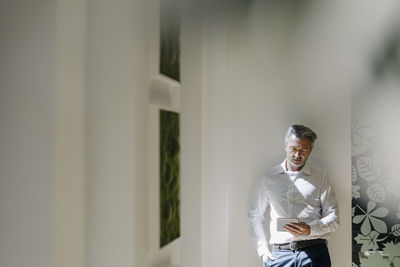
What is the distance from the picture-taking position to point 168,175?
69 mm

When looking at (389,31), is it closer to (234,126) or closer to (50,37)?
(50,37)

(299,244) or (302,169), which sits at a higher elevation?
(302,169)

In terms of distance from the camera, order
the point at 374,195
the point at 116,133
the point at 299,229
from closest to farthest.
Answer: the point at 116,133
the point at 299,229
the point at 374,195

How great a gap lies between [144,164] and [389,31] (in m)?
0.10

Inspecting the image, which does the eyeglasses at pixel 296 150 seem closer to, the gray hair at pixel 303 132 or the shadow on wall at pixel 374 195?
the gray hair at pixel 303 132

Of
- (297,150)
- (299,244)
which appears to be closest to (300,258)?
(299,244)

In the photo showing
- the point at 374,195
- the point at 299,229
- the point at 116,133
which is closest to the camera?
the point at 116,133

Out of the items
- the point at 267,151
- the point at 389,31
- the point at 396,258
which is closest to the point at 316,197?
the point at 267,151

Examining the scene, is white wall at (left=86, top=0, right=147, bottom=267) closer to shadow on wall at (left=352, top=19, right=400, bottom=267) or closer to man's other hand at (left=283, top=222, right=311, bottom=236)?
man's other hand at (left=283, top=222, right=311, bottom=236)

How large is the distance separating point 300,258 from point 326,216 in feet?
0.42

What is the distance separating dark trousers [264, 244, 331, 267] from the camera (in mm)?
1129

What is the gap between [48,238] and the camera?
43mm

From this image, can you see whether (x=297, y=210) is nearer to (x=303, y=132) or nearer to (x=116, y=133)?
(x=303, y=132)

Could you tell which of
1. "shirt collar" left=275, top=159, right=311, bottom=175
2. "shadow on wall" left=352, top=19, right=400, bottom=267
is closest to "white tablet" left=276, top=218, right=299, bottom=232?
"shirt collar" left=275, top=159, right=311, bottom=175
